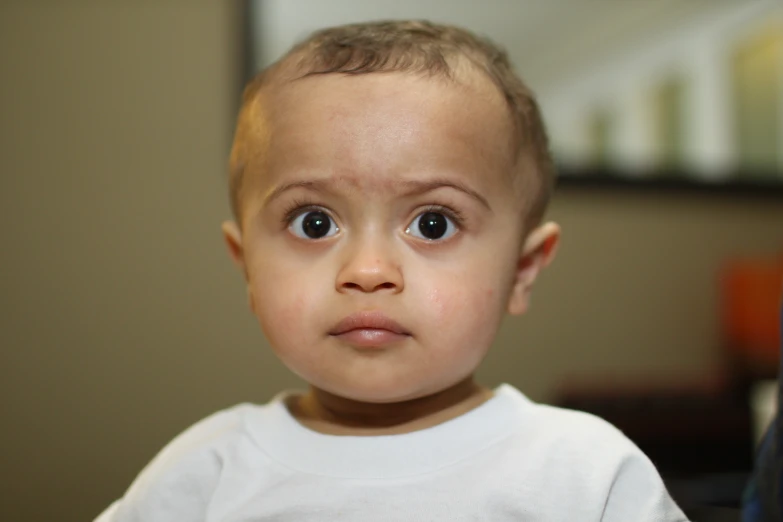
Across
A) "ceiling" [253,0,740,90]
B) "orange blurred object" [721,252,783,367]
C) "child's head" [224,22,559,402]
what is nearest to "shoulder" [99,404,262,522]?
"child's head" [224,22,559,402]

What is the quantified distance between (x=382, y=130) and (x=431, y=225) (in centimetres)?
10

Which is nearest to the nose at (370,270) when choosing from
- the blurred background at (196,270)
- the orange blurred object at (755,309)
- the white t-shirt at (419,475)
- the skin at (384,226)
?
the skin at (384,226)

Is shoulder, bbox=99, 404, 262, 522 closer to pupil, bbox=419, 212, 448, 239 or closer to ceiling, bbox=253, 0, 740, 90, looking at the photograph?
pupil, bbox=419, 212, 448, 239

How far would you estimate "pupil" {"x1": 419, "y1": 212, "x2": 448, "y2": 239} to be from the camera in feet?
2.10

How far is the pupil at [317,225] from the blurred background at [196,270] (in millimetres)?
1150

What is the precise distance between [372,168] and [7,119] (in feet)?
5.06

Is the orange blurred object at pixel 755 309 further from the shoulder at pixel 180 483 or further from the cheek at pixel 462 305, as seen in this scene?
the shoulder at pixel 180 483

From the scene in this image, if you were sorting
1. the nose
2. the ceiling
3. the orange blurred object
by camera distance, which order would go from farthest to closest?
the orange blurred object
the ceiling
the nose

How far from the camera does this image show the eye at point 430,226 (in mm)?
640

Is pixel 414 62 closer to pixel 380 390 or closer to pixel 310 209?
pixel 310 209

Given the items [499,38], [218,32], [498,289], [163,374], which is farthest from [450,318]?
[499,38]

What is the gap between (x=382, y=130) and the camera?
62 centimetres

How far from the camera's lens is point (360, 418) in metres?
0.71

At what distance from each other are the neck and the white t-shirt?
3 cm
